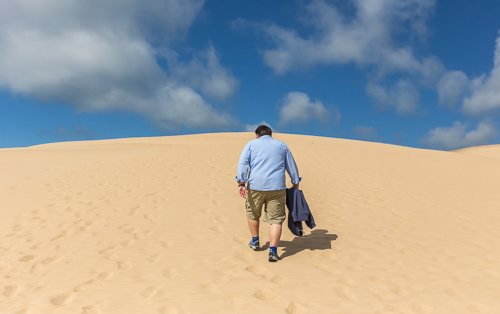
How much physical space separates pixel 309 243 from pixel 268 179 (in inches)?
71.8

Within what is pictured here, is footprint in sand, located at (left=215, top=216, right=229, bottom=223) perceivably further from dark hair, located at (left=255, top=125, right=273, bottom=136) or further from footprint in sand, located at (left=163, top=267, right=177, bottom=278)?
dark hair, located at (left=255, top=125, right=273, bottom=136)

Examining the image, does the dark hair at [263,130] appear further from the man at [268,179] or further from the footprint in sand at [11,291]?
the footprint in sand at [11,291]

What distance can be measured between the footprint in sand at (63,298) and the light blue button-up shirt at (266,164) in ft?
8.54

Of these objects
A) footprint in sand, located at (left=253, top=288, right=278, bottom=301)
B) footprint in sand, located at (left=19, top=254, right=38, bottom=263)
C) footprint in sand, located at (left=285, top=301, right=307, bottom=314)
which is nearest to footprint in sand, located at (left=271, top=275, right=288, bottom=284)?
footprint in sand, located at (left=253, top=288, right=278, bottom=301)

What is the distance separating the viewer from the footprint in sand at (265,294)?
3.38 metres

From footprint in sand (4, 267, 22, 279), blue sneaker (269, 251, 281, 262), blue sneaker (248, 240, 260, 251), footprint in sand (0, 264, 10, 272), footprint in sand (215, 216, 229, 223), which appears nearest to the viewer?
footprint in sand (4, 267, 22, 279)

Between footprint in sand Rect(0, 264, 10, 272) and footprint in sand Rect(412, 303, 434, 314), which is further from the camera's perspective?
footprint in sand Rect(0, 264, 10, 272)

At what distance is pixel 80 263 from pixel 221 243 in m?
2.26

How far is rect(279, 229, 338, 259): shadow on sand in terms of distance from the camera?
4.99 m

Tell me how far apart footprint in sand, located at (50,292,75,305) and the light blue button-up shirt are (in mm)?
2604

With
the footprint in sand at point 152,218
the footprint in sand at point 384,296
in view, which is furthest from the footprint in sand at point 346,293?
the footprint in sand at point 152,218

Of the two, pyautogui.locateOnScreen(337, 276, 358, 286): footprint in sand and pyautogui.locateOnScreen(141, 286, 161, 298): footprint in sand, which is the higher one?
pyautogui.locateOnScreen(141, 286, 161, 298): footprint in sand

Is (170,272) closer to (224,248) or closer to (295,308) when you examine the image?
(224,248)

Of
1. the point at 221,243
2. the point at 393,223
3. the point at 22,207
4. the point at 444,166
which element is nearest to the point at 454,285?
the point at 393,223
